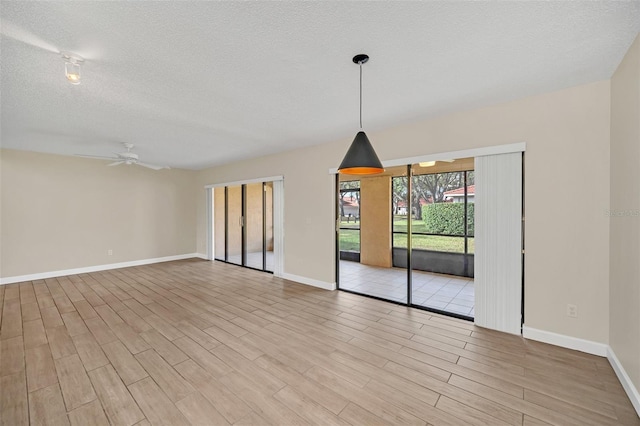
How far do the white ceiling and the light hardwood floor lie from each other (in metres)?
2.67

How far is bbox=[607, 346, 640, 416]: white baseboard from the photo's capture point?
1823mm

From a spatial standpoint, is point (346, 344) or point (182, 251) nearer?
point (346, 344)

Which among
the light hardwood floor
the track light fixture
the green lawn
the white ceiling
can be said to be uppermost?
the white ceiling

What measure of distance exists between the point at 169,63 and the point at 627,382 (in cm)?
449

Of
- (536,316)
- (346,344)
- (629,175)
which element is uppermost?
(629,175)

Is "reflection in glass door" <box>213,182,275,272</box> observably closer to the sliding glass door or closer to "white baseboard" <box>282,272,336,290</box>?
"white baseboard" <box>282,272,336,290</box>

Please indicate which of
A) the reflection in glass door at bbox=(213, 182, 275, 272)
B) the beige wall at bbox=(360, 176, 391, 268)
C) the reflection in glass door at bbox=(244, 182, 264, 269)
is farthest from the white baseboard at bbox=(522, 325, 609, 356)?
the reflection in glass door at bbox=(244, 182, 264, 269)

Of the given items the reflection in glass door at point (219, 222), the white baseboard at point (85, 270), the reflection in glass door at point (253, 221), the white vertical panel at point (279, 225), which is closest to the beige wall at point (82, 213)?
the white baseboard at point (85, 270)

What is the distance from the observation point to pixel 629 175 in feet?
6.64

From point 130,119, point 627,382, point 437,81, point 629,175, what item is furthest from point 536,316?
point 130,119

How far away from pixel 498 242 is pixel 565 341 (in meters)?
1.14

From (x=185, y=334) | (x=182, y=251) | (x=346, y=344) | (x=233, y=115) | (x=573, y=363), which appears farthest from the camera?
(x=182, y=251)

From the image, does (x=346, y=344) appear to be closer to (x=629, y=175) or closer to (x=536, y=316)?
(x=536, y=316)

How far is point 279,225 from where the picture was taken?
219 inches
